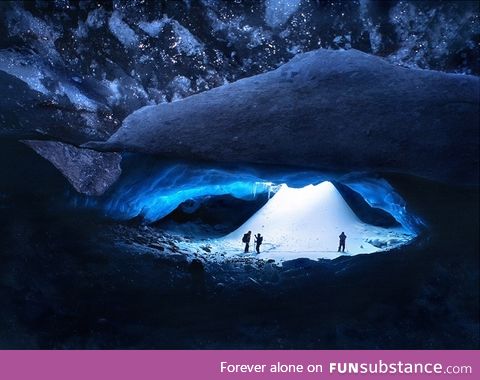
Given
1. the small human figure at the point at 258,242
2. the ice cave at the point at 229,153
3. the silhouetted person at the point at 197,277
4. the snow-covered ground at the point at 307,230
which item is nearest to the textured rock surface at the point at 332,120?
the ice cave at the point at 229,153

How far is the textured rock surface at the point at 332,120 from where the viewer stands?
2689 mm

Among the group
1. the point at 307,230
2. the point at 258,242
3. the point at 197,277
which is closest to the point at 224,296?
the point at 197,277

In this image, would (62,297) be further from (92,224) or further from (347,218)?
(347,218)

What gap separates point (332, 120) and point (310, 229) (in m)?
2.96

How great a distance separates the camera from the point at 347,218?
251 inches

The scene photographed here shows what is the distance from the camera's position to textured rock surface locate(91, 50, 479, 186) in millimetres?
2689

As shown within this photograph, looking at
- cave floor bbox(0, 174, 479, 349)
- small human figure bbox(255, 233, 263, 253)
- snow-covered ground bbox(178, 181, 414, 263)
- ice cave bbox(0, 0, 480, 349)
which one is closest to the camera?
ice cave bbox(0, 0, 480, 349)

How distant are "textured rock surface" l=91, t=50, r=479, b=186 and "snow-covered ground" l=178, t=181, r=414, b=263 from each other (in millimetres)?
1265

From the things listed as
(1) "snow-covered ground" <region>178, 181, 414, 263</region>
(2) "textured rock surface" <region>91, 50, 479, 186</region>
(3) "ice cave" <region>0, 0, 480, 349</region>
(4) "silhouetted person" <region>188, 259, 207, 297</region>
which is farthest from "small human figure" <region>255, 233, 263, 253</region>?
(2) "textured rock surface" <region>91, 50, 479, 186</region>

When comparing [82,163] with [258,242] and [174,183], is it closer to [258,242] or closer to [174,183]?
[174,183]

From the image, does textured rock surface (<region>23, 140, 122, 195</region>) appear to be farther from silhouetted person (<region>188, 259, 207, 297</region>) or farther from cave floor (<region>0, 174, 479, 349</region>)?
silhouetted person (<region>188, 259, 207, 297</region>)

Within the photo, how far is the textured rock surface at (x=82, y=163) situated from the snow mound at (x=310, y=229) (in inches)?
73.1

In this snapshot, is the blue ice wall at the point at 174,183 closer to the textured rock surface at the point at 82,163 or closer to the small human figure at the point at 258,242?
the textured rock surface at the point at 82,163

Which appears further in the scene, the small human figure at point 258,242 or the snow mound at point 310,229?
the small human figure at point 258,242
